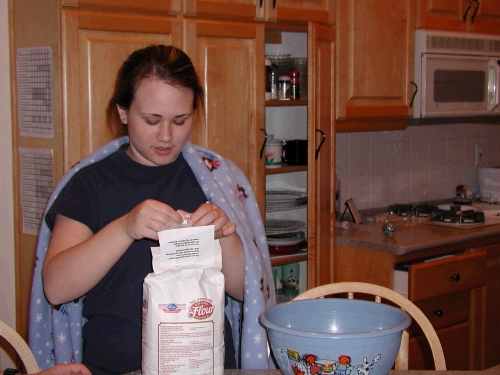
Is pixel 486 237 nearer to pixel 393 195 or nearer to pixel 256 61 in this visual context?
pixel 393 195

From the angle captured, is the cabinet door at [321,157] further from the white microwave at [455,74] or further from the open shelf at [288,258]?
the white microwave at [455,74]

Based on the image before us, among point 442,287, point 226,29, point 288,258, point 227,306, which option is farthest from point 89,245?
point 442,287

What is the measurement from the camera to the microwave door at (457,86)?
293cm

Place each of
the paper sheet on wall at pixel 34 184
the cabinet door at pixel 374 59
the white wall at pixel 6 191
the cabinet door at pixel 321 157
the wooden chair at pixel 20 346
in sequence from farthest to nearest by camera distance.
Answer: the cabinet door at pixel 374 59 < the cabinet door at pixel 321 157 < the white wall at pixel 6 191 < the paper sheet on wall at pixel 34 184 < the wooden chair at pixel 20 346

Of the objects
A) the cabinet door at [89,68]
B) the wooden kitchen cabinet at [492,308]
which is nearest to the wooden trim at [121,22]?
the cabinet door at [89,68]

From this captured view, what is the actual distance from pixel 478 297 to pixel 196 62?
155cm

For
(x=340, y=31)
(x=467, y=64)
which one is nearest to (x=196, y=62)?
(x=340, y=31)

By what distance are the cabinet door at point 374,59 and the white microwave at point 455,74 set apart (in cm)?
6

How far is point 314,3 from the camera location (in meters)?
2.52

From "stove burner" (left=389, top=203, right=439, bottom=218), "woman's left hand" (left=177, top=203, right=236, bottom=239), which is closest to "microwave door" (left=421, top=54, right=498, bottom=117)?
"stove burner" (left=389, top=203, right=439, bottom=218)

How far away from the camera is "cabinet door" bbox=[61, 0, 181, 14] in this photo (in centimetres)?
188

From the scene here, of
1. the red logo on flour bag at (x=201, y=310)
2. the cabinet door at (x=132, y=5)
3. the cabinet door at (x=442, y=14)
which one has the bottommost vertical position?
the red logo on flour bag at (x=201, y=310)

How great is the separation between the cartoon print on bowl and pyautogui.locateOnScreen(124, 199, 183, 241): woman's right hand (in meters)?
0.28

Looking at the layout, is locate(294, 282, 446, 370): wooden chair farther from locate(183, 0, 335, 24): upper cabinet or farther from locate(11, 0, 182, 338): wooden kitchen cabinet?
locate(183, 0, 335, 24): upper cabinet
